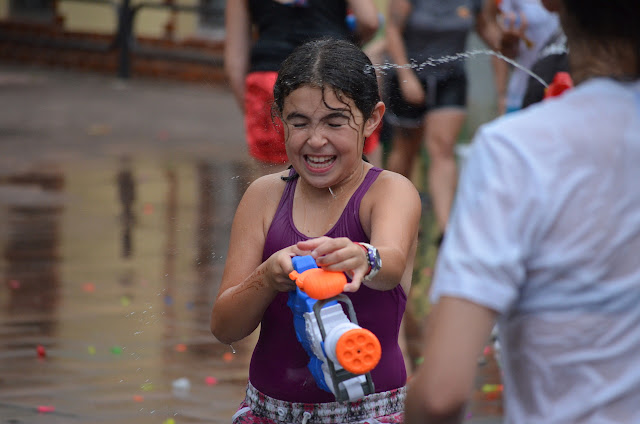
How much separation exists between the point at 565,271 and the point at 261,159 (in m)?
2.00

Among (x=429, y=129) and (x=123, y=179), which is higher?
(x=429, y=129)

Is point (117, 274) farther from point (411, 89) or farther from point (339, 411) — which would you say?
point (339, 411)

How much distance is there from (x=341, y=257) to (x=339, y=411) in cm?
51

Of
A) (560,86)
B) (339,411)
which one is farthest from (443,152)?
(339,411)

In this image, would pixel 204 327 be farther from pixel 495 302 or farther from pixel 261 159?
pixel 495 302

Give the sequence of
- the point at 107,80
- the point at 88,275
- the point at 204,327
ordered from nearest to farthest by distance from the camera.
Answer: the point at 204,327 → the point at 88,275 → the point at 107,80

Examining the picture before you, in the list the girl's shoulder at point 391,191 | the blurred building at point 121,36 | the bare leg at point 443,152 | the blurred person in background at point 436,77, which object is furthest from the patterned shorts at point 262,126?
the blurred building at point 121,36

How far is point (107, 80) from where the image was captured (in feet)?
52.7

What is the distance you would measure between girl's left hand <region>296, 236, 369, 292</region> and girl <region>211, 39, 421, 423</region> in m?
0.27

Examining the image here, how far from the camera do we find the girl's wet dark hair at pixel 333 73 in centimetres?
229

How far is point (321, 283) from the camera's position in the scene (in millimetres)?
1839

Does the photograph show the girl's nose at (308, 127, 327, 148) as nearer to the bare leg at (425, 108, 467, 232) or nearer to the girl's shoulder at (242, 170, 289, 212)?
the girl's shoulder at (242, 170, 289, 212)

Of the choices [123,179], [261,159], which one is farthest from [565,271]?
[123,179]

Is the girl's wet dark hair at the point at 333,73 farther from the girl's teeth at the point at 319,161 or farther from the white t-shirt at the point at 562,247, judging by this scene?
the white t-shirt at the point at 562,247
